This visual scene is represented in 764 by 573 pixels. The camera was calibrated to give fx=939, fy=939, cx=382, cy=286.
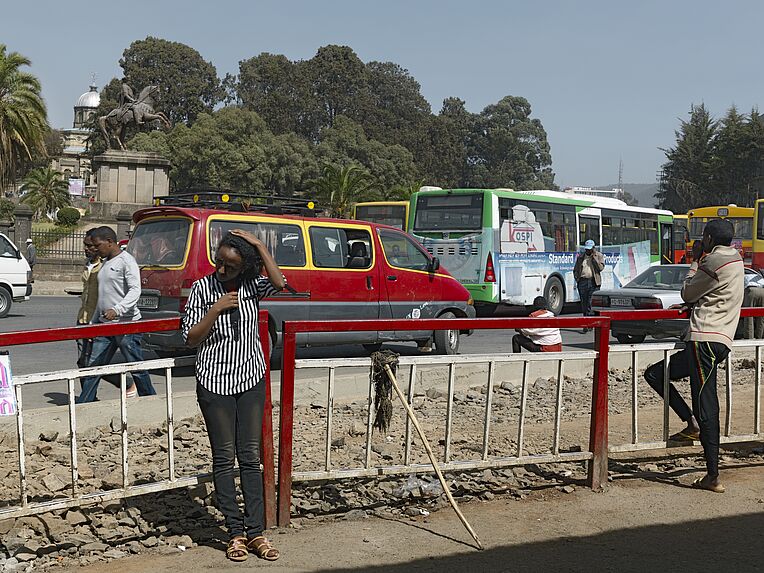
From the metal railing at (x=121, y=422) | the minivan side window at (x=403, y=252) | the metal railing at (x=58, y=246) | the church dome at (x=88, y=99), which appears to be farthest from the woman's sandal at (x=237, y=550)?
the church dome at (x=88, y=99)

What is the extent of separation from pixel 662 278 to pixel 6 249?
13348mm

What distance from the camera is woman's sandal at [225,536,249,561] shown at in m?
4.73

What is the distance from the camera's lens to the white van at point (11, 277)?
19.3 m

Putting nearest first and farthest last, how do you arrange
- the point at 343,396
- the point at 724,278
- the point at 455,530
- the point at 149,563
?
the point at 149,563 → the point at 455,530 → the point at 724,278 → the point at 343,396

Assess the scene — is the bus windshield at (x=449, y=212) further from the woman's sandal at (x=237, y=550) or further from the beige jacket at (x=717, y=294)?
the woman's sandal at (x=237, y=550)

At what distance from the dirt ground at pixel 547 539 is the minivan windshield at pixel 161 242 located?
6.16 meters

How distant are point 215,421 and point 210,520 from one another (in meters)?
0.96

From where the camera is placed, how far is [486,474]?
254 inches

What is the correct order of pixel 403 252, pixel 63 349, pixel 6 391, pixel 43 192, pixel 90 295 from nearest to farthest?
pixel 6 391
pixel 90 295
pixel 403 252
pixel 63 349
pixel 43 192

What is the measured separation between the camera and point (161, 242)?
1125cm

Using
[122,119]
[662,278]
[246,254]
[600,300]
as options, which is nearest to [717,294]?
[246,254]

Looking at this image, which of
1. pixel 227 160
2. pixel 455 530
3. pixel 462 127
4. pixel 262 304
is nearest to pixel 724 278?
pixel 455 530

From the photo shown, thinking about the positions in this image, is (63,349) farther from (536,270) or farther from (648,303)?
(536,270)

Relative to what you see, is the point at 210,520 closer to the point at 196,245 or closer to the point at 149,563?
the point at 149,563
